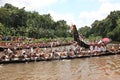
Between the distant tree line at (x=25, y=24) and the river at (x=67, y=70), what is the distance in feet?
133

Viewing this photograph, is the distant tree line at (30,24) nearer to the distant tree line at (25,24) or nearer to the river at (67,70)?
the distant tree line at (25,24)

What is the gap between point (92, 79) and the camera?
18.7 m

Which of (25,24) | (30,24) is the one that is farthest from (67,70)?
(25,24)

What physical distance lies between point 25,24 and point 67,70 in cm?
6237

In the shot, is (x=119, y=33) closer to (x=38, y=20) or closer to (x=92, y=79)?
(x=38, y=20)

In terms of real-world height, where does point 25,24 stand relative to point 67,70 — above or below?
above

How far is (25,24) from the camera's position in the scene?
83.6 m

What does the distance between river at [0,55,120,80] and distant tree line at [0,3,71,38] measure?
40526 mm

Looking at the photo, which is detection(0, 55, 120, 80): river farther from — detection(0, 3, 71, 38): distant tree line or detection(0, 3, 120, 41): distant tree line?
detection(0, 3, 120, 41): distant tree line

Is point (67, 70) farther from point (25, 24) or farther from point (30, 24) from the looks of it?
point (25, 24)

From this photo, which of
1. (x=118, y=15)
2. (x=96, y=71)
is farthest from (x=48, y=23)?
(x=96, y=71)

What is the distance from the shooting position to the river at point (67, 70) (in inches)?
780

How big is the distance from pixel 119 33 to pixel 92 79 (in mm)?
56527

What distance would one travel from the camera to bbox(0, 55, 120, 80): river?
65.0 ft
